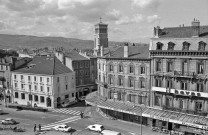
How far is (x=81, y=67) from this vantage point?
8056 cm

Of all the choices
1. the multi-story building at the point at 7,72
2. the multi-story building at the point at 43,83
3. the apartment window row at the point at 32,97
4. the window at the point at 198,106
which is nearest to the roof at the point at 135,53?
the window at the point at 198,106

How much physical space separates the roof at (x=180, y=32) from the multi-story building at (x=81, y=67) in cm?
3376

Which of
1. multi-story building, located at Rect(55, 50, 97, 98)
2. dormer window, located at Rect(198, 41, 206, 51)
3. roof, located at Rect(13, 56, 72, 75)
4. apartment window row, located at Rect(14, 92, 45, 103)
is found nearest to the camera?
dormer window, located at Rect(198, 41, 206, 51)

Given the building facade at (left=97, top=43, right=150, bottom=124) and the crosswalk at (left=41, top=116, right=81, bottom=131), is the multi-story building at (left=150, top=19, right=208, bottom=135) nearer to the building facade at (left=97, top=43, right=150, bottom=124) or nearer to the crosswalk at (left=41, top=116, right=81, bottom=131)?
the building facade at (left=97, top=43, right=150, bottom=124)

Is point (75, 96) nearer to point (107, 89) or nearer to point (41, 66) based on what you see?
point (41, 66)

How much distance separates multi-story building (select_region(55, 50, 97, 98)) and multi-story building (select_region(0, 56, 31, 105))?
13.3m

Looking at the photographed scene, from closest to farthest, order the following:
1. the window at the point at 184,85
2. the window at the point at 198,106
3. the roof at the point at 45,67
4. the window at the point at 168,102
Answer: the window at the point at 198,106, the window at the point at 184,85, the window at the point at 168,102, the roof at the point at 45,67

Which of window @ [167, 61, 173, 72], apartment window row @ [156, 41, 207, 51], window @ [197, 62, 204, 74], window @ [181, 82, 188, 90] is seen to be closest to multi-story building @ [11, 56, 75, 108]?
apartment window row @ [156, 41, 207, 51]

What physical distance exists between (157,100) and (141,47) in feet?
45.1

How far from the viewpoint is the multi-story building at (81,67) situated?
76875 mm

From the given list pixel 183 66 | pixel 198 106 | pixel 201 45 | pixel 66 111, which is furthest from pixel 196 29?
pixel 66 111

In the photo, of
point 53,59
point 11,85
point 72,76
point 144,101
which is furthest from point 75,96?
point 144,101

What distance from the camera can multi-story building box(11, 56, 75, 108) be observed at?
69500mm

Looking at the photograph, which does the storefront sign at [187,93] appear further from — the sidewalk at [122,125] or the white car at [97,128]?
the white car at [97,128]
